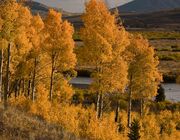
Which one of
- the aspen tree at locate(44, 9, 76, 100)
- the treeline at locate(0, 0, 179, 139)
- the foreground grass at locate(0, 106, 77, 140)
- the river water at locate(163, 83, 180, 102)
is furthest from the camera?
the river water at locate(163, 83, 180, 102)

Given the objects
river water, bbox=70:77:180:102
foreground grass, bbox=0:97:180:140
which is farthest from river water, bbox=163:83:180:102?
foreground grass, bbox=0:97:180:140

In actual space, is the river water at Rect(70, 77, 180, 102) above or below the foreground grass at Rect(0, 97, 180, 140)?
below

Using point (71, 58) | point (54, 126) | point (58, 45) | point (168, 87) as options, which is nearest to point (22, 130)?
point (54, 126)

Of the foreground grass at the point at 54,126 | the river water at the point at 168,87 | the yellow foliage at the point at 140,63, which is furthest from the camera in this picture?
the river water at the point at 168,87

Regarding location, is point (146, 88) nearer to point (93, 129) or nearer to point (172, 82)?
point (93, 129)

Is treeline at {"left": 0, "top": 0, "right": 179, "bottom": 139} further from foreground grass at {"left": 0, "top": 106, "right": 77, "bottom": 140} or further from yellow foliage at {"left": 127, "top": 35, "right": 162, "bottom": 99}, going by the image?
foreground grass at {"left": 0, "top": 106, "right": 77, "bottom": 140}

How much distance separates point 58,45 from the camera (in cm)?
4606

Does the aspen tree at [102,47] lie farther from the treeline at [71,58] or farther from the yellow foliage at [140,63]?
the yellow foliage at [140,63]

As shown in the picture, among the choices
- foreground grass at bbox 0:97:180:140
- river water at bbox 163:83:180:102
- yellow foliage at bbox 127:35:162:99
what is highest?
yellow foliage at bbox 127:35:162:99

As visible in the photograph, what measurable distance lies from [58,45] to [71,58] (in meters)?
2.14

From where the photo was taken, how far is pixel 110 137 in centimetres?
3128

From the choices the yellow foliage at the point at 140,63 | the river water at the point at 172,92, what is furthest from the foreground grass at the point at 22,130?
the river water at the point at 172,92

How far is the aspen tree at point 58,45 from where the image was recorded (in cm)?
4616

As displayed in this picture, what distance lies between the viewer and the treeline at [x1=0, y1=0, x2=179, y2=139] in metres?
37.1
